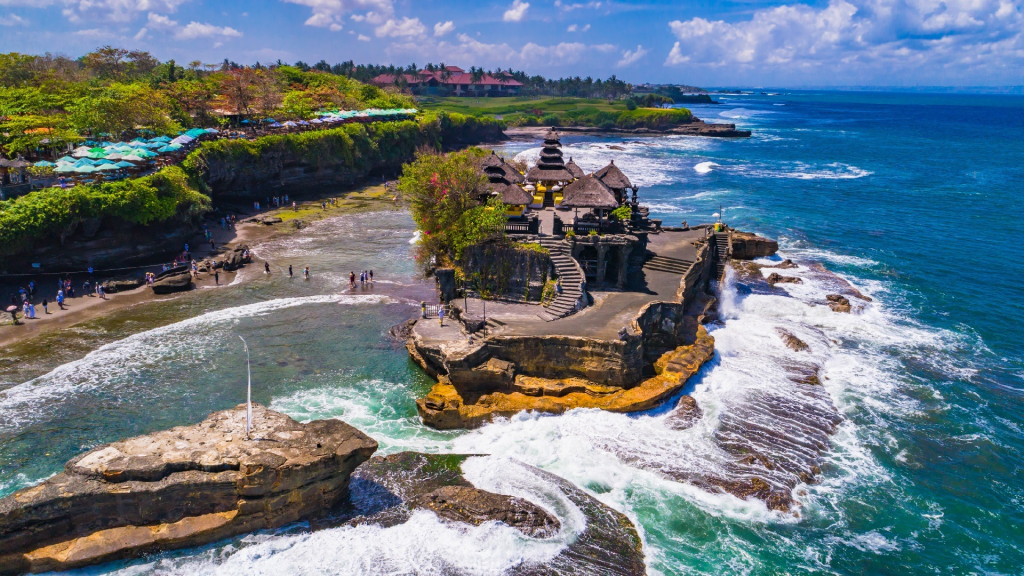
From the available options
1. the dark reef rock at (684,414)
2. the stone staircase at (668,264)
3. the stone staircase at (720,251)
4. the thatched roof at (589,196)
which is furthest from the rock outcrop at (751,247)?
the dark reef rock at (684,414)

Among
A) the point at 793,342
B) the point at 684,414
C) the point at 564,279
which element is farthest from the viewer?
the point at 793,342

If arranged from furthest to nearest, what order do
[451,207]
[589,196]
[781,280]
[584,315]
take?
[781,280] → [451,207] → [589,196] → [584,315]

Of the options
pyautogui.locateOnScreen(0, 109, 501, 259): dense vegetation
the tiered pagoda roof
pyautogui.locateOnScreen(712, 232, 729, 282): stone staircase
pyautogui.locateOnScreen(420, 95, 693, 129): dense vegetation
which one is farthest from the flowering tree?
pyautogui.locateOnScreen(420, 95, 693, 129): dense vegetation

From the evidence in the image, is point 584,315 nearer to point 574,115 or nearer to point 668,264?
point 668,264

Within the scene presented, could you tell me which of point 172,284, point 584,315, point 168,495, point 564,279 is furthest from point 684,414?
point 172,284

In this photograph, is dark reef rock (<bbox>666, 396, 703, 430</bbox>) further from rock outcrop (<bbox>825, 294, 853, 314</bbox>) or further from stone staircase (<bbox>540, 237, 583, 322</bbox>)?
rock outcrop (<bbox>825, 294, 853, 314</bbox>)

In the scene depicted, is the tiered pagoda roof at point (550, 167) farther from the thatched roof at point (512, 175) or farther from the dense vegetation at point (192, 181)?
the dense vegetation at point (192, 181)
